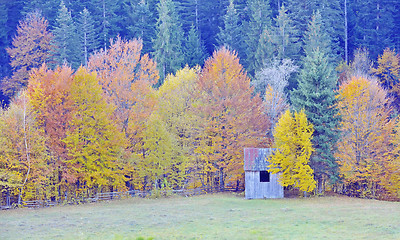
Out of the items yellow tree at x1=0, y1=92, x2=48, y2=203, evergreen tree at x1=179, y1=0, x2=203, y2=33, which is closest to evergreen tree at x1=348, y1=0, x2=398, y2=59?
evergreen tree at x1=179, y1=0, x2=203, y2=33

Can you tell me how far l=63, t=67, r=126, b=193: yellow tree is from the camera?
39844 millimetres

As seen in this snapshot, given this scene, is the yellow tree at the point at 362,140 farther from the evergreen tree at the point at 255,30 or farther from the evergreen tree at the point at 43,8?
the evergreen tree at the point at 43,8

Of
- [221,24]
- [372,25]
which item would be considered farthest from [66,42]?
[372,25]

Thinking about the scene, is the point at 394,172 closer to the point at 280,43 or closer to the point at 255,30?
the point at 280,43

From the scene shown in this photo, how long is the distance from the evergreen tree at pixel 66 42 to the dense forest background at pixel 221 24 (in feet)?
0.51

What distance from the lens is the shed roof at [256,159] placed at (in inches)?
1608

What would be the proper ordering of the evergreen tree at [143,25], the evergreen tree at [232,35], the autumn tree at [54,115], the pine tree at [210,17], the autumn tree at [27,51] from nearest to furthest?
the autumn tree at [54,115] → the autumn tree at [27,51] → the evergreen tree at [232,35] → the evergreen tree at [143,25] → the pine tree at [210,17]

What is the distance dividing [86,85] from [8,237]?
1865 centimetres

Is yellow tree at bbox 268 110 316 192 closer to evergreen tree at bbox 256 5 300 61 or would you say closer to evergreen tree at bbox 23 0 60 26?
evergreen tree at bbox 256 5 300 61

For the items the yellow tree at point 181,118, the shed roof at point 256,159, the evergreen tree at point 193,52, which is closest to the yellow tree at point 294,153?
the shed roof at point 256,159

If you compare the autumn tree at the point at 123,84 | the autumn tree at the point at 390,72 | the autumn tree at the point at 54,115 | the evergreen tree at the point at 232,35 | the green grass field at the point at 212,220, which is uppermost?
the evergreen tree at the point at 232,35

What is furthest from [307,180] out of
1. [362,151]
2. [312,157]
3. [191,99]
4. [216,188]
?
[191,99]

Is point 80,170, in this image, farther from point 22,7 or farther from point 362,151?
point 22,7

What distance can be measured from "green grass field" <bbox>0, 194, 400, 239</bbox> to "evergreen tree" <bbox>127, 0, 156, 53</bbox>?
35.3m
